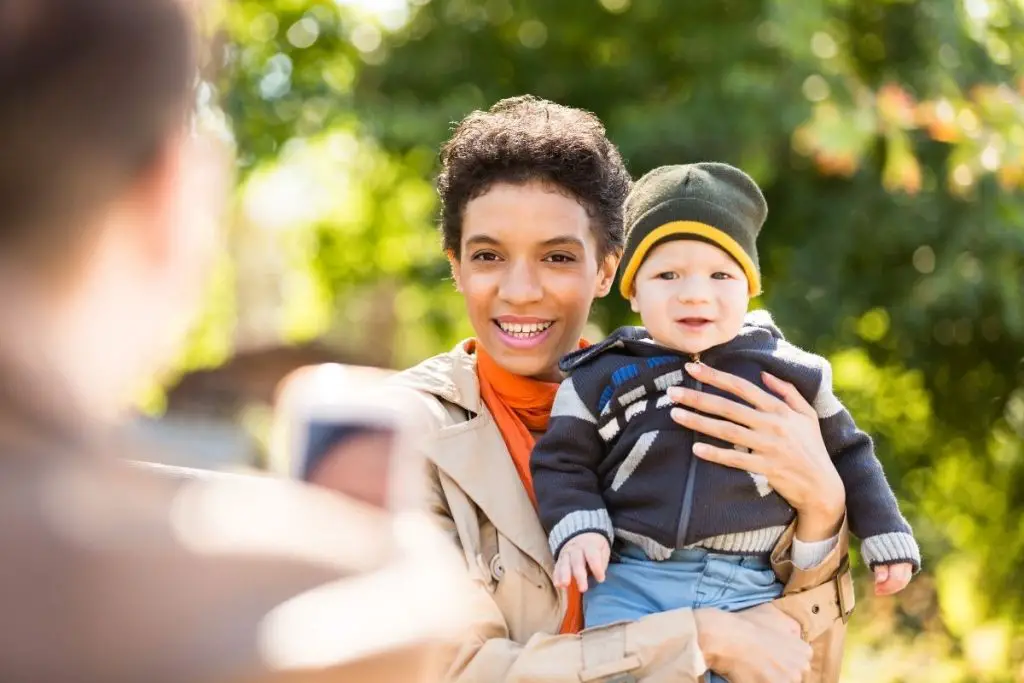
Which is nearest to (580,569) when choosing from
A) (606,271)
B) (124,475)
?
(606,271)

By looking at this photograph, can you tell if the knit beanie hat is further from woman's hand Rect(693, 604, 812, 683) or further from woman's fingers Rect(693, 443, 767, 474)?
woman's hand Rect(693, 604, 812, 683)

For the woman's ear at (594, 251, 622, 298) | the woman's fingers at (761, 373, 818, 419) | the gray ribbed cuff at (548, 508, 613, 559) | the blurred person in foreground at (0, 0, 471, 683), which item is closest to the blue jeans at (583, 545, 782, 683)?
the gray ribbed cuff at (548, 508, 613, 559)

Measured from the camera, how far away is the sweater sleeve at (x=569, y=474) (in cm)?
256

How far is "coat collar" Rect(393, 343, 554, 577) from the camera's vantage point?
107 inches

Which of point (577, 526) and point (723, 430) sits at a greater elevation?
point (723, 430)

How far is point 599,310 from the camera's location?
6.75 m

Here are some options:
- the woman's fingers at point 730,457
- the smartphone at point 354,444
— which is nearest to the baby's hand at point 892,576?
the woman's fingers at point 730,457

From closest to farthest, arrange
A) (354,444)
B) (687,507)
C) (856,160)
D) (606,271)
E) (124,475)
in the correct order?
(124,475) < (354,444) < (687,507) < (606,271) < (856,160)

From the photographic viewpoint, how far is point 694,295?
262 centimetres

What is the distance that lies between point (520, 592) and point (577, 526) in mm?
242

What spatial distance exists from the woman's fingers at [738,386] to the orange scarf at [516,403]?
40cm

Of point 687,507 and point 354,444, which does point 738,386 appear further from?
point 354,444

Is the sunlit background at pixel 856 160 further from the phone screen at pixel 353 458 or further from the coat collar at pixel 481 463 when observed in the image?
the phone screen at pixel 353 458

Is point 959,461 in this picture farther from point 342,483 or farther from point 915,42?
point 342,483
